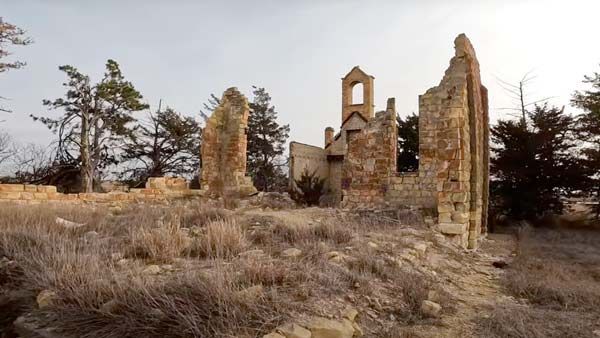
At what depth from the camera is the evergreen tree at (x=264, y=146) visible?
28000 mm

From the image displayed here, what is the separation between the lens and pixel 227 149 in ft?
49.7

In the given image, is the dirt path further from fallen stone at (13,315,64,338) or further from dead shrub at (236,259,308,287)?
fallen stone at (13,315,64,338)

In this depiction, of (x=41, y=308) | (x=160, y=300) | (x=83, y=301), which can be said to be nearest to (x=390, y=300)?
(x=160, y=300)

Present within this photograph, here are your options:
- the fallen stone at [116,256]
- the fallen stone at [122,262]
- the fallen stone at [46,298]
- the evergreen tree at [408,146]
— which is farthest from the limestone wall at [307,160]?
the fallen stone at [46,298]

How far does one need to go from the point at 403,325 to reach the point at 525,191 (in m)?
14.6

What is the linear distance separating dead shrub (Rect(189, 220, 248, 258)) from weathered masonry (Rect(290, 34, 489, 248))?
15.0 feet

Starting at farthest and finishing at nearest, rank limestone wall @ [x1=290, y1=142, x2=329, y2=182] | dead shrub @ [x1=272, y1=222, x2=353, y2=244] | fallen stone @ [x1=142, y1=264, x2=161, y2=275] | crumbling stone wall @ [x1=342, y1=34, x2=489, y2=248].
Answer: limestone wall @ [x1=290, y1=142, x2=329, y2=182] < crumbling stone wall @ [x1=342, y1=34, x2=489, y2=248] < dead shrub @ [x1=272, y1=222, x2=353, y2=244] < fallen stone @ [x1=142, y1=264, x2=161, y2=275]

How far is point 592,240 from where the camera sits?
12203mm

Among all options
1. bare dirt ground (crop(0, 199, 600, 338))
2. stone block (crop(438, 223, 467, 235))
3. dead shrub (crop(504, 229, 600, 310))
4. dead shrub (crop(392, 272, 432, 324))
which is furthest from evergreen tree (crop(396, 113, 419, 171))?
dead shrub (crop(392, 272, 432, 324))

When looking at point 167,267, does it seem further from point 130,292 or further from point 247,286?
point 247,286

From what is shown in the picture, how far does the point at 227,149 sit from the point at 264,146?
1462 centimetres

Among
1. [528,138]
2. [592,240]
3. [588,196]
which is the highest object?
[528,138]

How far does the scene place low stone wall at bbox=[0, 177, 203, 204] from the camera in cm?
984

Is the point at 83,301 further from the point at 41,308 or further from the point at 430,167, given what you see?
the point at 430,167
